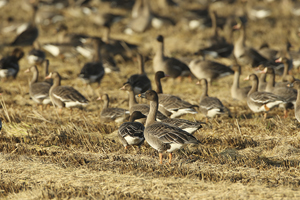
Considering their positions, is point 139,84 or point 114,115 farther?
point 139,84

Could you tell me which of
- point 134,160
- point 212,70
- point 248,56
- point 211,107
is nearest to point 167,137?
point 134,160

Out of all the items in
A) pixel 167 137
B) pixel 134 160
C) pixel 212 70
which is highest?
pixel 212 70

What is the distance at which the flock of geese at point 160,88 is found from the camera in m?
8.21

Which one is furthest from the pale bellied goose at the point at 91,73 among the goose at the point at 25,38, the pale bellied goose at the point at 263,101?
the goose at the point at 25,38

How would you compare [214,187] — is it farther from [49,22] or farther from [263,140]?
[49,22]

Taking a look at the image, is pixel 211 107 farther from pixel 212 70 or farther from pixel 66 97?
pixel 212 70

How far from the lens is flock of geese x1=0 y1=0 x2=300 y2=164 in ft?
26.9

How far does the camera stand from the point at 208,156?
7957 millimetres

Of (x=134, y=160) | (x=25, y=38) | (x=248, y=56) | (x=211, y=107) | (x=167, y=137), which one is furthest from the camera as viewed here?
(x=25, y=38)

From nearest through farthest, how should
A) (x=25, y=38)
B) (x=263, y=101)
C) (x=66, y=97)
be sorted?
(x=263, y=101), (x=66, y=97), (x=25, y=38)

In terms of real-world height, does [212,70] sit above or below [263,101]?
above

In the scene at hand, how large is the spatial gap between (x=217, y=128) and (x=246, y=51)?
7.95 m

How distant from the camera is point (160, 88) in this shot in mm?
12227

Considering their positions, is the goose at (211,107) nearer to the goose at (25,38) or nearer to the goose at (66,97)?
the goose at (66,97)
